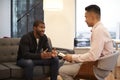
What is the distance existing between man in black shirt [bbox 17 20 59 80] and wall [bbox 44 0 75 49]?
153 centimetres

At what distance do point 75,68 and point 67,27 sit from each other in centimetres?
314

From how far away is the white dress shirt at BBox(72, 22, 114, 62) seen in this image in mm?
2414

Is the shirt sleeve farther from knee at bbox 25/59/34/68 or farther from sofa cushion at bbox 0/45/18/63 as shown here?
sofa cushion at bbox 0/45/18/63

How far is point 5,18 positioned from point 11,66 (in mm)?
3265

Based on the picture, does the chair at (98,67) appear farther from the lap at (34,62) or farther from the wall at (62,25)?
the wall at (62,25)

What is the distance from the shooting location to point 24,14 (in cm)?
630

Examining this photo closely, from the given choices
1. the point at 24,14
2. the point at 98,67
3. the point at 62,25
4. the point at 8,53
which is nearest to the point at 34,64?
the point at 8,53

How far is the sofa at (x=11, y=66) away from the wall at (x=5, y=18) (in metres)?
2.47

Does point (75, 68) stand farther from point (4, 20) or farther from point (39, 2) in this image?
point (4, 20)

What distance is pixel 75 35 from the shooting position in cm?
586

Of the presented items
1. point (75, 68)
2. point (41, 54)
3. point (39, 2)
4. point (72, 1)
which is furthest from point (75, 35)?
point (75, 68)

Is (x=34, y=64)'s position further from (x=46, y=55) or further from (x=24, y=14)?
(x=24, y=14)

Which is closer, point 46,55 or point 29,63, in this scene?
point 46,55

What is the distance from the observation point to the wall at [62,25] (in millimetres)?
5605
